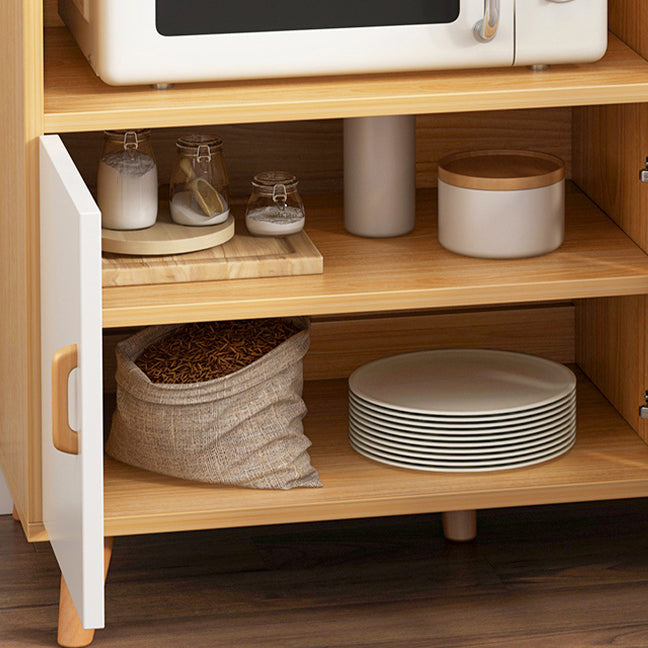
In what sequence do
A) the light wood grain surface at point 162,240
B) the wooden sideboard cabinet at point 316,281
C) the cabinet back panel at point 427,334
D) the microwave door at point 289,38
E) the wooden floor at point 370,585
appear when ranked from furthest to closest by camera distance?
→ the cabinet back panel at point 427,334 < the wooden floor at point 370,585 < the light wood grain surface at point 162,240 < the microwave door at point 289,38 < the wooden sideboard cabinet at point 316,281

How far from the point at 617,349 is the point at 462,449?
0.30m

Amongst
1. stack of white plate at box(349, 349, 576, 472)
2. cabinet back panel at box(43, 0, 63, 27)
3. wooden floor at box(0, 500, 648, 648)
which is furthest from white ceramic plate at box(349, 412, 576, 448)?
cabinet back panel at box(43, 0, 63, 27)

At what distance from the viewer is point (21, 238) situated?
1.71 meters

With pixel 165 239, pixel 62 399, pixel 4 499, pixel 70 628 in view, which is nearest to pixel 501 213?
pixel 165 239

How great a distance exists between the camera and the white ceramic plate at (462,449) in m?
1.90

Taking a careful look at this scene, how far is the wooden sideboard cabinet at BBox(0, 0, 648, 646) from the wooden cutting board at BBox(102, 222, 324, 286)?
0.01 metres

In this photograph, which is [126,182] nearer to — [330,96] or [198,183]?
[198,183]

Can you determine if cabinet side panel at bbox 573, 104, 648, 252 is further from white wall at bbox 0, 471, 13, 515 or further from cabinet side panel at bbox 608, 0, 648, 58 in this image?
white wall at bbox 0, 471, 13, 515

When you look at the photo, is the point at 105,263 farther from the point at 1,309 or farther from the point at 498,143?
the point at 498,143

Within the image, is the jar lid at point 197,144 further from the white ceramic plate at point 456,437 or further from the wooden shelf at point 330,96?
the white ceramic plate at point 456,437

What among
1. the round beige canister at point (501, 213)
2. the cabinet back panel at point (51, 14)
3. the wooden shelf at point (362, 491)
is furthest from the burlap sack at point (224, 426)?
the cabinet back panel at point (51, 14)

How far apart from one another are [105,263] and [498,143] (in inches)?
27.0

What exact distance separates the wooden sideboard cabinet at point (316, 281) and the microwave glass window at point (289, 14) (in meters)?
0.07

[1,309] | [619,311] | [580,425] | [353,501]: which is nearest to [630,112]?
[619,311]
